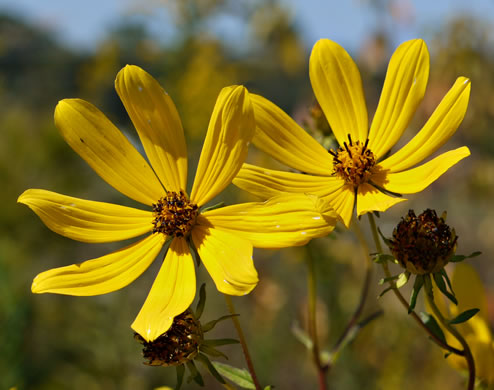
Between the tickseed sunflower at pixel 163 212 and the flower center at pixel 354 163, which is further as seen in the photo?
the flower center at pixel 354 163

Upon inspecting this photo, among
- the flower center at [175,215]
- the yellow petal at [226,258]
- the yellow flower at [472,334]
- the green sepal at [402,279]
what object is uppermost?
the flower center at [175,215]

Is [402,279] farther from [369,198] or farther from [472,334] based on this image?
[472,334]

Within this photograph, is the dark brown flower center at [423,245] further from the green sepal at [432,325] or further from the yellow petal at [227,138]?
the yellow petal at [227,138]

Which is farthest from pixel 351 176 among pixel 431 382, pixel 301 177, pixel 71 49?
pixel 71 49

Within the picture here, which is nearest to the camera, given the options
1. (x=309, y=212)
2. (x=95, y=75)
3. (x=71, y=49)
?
(x=309, y=212)

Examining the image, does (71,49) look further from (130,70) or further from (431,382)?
(130,70)

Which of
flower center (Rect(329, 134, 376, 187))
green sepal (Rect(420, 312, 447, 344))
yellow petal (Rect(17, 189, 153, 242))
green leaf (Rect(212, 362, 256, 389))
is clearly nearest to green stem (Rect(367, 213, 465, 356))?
green sepal (Rect(420, 312, 447, 344))

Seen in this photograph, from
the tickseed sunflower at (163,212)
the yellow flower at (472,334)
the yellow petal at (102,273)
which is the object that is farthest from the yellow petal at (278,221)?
the yellow flower at (472,334)
